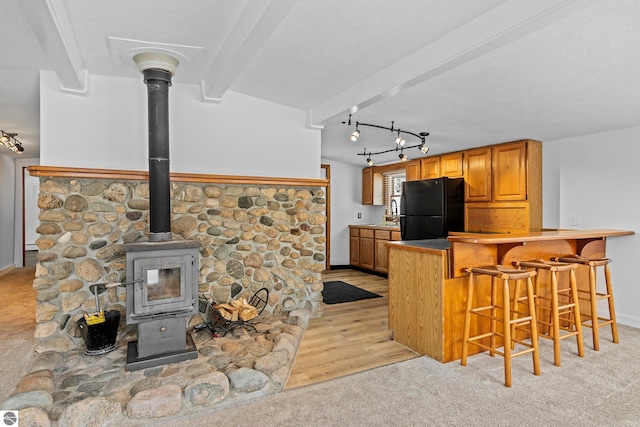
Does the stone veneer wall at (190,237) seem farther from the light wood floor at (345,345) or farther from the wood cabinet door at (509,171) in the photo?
the wood cabinet door at (509,171)

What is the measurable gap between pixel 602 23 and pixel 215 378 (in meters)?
2.95

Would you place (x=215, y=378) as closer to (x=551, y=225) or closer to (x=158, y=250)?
(x=158, y=250)

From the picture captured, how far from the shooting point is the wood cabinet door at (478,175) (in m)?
4.55

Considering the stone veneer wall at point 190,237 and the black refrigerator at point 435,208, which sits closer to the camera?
the stone veneer wall at point 190,237

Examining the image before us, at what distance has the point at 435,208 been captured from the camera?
4859mm

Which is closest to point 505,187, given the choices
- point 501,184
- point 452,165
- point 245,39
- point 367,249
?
point 501,184

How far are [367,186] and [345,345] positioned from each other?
4230 millimetres

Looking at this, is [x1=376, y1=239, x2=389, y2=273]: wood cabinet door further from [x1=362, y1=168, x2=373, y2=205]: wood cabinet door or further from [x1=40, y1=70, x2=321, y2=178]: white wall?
[x1=40, y1=70, x2=321, y2=178]: white wall

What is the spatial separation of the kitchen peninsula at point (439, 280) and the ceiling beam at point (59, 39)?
2710 mm

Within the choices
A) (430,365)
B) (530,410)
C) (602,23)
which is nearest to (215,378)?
(430,365)

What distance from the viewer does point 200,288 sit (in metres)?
3.32

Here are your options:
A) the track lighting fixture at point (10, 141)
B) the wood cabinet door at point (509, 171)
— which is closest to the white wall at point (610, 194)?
the wood cabinet door at point (509, 171)

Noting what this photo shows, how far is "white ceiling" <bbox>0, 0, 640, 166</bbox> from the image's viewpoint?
6.22ft

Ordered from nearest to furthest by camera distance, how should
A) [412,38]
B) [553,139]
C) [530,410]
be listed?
[530,410], [412,38], [553,139]
